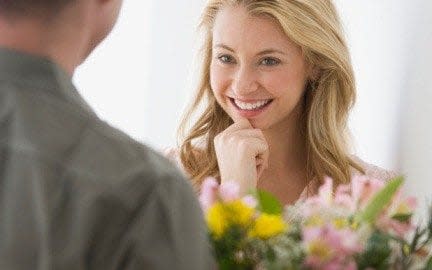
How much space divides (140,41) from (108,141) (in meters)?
1.57

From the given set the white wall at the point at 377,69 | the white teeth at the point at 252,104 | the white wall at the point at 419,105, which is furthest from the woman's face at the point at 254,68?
the white wall at the point at 419,105

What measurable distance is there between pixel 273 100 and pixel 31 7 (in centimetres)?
131

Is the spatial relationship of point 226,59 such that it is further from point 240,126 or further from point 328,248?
point 328,248

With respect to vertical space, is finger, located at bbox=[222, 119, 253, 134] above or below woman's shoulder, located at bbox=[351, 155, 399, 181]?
above

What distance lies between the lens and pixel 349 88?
201 cm

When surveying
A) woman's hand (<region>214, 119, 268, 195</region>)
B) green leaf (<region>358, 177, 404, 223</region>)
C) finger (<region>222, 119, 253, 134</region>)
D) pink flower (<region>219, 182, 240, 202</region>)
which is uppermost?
green leaf (<region>358, 177, 404, 223</region>)

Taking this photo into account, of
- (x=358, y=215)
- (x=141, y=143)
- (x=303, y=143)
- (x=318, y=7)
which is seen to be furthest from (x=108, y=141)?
(x=303, y=143)

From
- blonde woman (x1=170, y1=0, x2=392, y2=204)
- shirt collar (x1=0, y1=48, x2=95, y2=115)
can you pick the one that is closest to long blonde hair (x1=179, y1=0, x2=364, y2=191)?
blonde woman (x1=170, y1=0, x2=392, y2=204)

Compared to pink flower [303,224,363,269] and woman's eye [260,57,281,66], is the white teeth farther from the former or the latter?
pink flower [303,224,363,269]

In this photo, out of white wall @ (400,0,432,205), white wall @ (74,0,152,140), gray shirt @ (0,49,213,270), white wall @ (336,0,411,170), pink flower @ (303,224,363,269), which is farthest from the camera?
white wall @ (74,0,152,140)

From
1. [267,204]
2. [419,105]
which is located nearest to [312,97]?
[419,105]

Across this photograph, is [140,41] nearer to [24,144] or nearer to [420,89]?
[420,89]

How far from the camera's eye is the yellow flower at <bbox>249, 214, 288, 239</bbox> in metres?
0.77

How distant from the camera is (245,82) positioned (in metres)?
1.89
